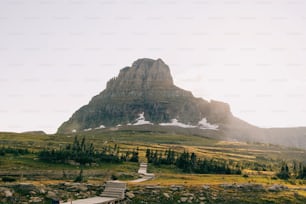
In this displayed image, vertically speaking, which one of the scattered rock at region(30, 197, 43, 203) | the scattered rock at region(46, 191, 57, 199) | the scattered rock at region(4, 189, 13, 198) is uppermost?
the scattered rock at region(4, 189, 13, 198)

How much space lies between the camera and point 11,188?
3525 centimetres

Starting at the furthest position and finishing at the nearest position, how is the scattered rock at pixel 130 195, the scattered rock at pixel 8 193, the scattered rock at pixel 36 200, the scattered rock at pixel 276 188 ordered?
the scattered rock at pixel 276 188 → the scattered rock at pixel 130 195 → the scattered rock at pixel 36 200 → the scattered rock at pixel 8 193

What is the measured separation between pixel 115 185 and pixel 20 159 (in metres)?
35.8

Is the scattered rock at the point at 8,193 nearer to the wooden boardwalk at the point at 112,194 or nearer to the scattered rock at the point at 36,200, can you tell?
the scattered rock at the point at 36,200

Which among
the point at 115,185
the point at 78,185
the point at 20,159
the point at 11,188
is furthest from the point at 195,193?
the point at 20,159

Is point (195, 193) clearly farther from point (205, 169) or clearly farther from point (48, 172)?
point (205, 169)

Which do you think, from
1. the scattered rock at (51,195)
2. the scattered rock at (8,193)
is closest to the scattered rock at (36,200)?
the scattered rock at (51,195)

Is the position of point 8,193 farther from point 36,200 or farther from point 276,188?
point 276,188

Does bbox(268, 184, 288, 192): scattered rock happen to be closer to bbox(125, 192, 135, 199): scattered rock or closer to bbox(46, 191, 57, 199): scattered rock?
bbox(125, 192, 135, 199): scattered rock

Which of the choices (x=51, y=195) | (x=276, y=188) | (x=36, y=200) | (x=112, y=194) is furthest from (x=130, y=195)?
(x=276, y=188)

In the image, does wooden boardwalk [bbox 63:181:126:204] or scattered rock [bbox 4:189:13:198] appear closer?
scattered rock [bbox 4:189:13:198]

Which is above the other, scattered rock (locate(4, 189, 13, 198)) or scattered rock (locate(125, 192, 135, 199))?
scattered rock (locate(4, 189, 13, 198))

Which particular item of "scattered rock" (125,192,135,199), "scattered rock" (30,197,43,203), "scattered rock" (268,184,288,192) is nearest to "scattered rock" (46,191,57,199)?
"scattered rock" (30,197,43,203)

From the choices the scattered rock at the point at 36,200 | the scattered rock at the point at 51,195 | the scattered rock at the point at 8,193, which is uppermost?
the scattered rock at the point at 8,193
